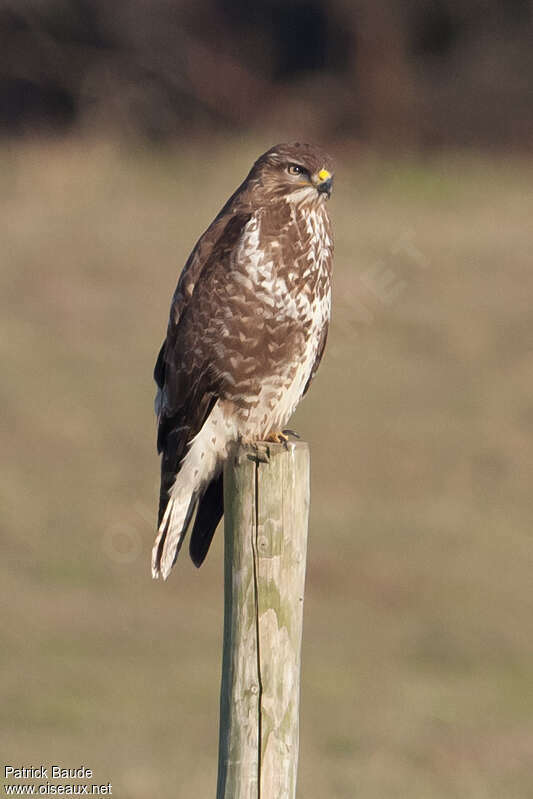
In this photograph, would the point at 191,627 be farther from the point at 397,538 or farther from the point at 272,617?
the point at 272,617

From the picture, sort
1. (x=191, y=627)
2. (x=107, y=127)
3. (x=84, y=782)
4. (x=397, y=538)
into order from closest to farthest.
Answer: (x=84, y=782)
(x=191, y=627)
(x=397, y=538)
(x=107, y=127)

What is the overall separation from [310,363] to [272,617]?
5.17 feet

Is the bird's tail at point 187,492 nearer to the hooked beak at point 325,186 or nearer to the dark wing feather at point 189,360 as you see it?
the dark wing feather at point 189,360

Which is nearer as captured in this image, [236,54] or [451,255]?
[451,255]

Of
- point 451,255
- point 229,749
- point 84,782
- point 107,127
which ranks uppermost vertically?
point 107,127

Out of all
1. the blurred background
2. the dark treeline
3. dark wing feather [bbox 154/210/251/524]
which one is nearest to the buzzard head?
dark wing feather [bbox 154/210/251/524]

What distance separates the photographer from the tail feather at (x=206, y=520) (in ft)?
16.3

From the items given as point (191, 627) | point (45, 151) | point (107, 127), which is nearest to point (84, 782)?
point (191, 627)

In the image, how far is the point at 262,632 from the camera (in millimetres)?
3895

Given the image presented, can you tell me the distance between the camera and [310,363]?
17.5 feet

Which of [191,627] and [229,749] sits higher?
[191,627]

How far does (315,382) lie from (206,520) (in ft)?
30.6

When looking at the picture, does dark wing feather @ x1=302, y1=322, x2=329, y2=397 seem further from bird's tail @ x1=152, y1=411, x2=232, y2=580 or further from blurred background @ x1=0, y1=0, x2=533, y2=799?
blurred background @ x1=0, y1=0, x2=533, y2=799

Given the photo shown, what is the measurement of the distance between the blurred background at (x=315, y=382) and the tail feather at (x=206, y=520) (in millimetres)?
2396
